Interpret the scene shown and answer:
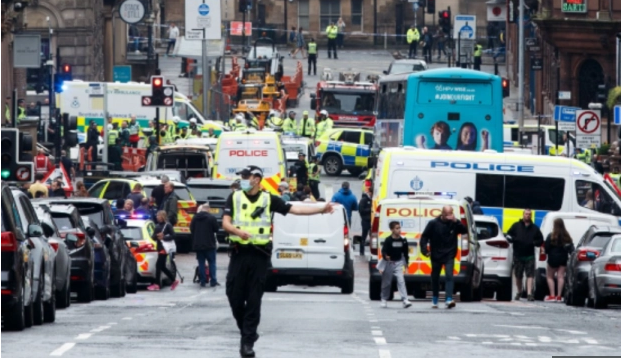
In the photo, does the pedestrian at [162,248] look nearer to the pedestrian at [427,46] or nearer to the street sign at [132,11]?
the street sign at [132,11]

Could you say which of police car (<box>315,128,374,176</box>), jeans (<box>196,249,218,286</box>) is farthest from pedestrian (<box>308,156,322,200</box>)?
jeans (<box>196,249,218,286</box>)

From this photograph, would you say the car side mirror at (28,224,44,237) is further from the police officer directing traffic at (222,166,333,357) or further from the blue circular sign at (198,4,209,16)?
the blue circular sign at (198,4,209,16)

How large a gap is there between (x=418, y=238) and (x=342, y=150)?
102 feet

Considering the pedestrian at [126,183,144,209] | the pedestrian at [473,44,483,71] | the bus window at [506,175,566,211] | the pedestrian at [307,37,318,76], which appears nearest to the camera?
the bus window at [506,175,566,211]

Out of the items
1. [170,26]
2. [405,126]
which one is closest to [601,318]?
Answer: [405,126]

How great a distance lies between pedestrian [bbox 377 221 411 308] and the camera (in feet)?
84.8

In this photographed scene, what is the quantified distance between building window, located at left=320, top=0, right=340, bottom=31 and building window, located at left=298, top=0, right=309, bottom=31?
843mm

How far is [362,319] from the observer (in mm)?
21766

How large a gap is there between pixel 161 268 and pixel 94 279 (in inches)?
202

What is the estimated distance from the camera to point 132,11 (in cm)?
7356

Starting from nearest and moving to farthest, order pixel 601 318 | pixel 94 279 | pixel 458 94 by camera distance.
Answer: pixel 601 318 < pixel 94 279 < pixel 458 94

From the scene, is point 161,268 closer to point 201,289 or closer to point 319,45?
point 201,289

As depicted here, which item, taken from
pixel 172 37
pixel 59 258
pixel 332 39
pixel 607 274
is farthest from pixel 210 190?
pixel 172 37

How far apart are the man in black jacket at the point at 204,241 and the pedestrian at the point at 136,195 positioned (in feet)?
17.3
